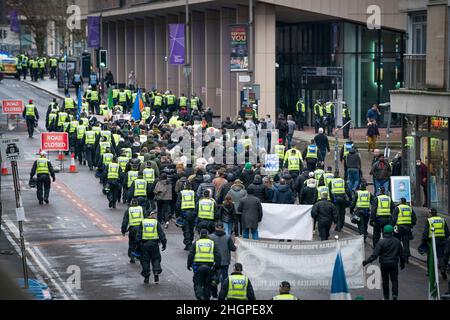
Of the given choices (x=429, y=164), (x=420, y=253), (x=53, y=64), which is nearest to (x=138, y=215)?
(x=420, y=253)

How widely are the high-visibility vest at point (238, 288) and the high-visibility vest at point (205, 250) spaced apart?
227cm

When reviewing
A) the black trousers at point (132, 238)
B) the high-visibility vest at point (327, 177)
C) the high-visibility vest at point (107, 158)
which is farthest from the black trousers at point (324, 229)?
the high-visibility vest at point (107, 158)

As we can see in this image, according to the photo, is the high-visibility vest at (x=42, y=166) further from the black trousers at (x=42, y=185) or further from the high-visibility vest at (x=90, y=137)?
the high-visibility vest at (x=90, y=137)

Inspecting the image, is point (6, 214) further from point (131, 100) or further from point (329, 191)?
Result: point (131, 100)

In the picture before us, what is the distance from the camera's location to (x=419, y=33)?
3059 cm

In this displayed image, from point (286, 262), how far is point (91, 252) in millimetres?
6394

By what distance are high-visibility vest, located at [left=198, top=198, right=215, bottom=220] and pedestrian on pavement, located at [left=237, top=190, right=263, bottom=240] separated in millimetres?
982

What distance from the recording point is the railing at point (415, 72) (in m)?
29.8

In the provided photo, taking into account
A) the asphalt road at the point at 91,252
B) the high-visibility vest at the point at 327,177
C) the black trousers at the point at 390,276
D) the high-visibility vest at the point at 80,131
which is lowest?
the asphalt road at the point at 91,252

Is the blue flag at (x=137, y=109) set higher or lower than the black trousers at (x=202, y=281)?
higher

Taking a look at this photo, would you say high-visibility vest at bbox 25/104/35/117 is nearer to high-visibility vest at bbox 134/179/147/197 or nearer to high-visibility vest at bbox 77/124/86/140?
high-visibility vest at bbox 77/124/86/140

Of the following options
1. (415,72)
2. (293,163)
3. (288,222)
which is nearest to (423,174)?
(415,72)

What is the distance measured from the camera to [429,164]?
29.3 meters

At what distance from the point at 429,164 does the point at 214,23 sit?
31.7m
